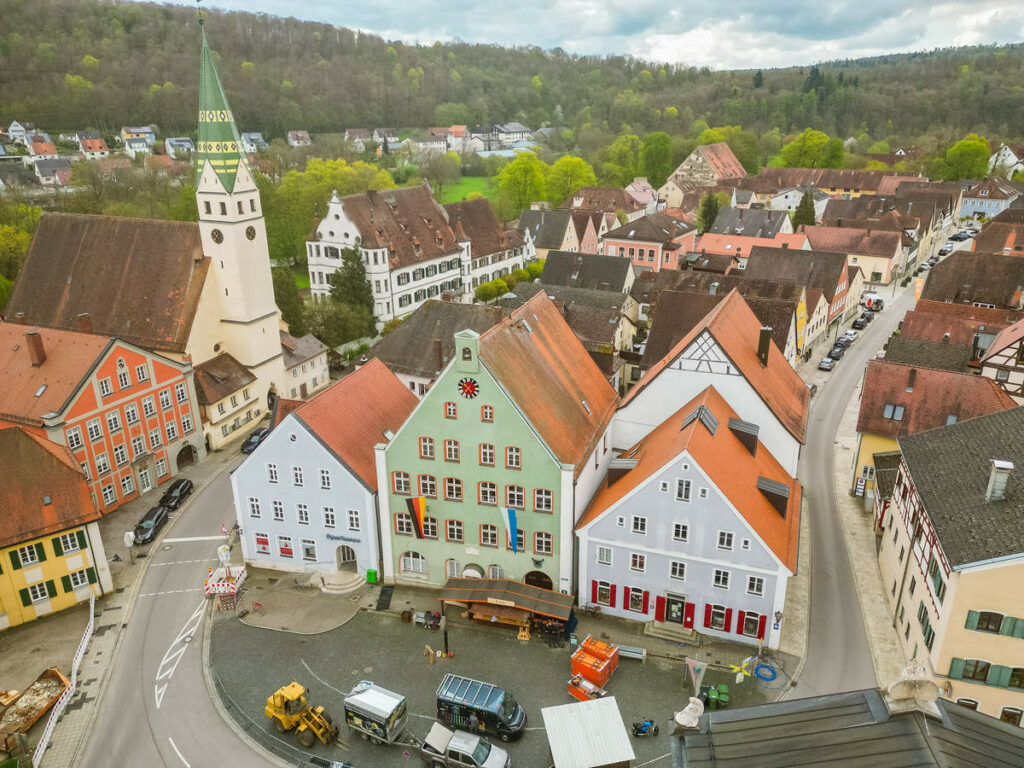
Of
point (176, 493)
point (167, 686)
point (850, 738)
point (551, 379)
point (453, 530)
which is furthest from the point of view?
point (176, 493)

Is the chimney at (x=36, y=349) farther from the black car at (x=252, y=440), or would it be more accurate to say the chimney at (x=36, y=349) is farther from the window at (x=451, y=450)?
the window at (x=451, y=450)

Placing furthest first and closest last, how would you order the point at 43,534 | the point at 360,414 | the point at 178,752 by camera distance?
the point at 360,414
the point at 43,534
the point at 178,752

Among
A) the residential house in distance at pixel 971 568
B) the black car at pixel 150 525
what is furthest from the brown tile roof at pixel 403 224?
the residential house in distance at pixel 971 568

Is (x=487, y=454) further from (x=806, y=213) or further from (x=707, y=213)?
(x=707, y=213)

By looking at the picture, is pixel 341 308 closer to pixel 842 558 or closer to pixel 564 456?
pixel 564 456

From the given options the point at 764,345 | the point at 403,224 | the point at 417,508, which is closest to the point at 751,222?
the point at 403,224

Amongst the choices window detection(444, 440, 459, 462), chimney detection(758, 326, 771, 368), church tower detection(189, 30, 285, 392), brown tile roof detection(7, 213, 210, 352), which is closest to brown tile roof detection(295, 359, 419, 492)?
window detection(444, 440, 459, 462)

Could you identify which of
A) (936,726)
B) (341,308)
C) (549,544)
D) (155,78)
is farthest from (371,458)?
(155,78)

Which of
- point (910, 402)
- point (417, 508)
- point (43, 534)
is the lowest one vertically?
point (43, 534)
